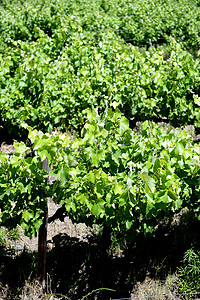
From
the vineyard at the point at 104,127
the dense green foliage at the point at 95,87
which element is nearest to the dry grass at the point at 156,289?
the vineyard at the point at 104,127

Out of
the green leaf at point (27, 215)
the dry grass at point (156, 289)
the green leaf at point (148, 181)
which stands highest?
the green leaf at point (148, 181)

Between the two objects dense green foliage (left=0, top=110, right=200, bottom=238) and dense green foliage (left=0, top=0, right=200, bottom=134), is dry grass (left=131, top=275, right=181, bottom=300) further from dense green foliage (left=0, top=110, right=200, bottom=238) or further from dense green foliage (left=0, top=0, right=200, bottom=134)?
dense green foliage (left=0, top=0, right=200, bottom=134)

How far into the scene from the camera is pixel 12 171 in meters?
2.70

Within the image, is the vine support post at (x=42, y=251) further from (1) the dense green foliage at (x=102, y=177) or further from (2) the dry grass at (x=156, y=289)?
(2) the dry grass at (x=156, y=289)

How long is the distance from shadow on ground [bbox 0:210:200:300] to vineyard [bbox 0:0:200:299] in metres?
0.06

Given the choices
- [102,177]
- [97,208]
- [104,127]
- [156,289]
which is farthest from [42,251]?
[104,127]

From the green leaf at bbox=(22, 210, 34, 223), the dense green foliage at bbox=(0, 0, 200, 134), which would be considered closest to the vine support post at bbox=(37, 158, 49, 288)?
the green leaf at bbox=(22, 210, 34, 223)

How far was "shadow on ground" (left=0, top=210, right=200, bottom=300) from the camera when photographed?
10.9ft

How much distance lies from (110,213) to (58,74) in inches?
114

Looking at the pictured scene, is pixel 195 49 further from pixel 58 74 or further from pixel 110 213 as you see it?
pixel 110 213

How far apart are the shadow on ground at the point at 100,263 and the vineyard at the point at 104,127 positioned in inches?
2.2

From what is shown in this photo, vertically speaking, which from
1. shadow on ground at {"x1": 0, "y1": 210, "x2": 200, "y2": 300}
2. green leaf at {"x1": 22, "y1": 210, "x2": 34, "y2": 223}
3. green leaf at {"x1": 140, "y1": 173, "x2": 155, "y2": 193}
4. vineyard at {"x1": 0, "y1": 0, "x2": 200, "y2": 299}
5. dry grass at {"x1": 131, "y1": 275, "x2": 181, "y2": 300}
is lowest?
dry grass at {"x1": 131, "y1": 275, "x2": 181, "y2": 300}

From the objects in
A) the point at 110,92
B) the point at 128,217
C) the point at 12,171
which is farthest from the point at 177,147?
the point at 110,92

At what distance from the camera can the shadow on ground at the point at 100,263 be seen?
3.33 m
